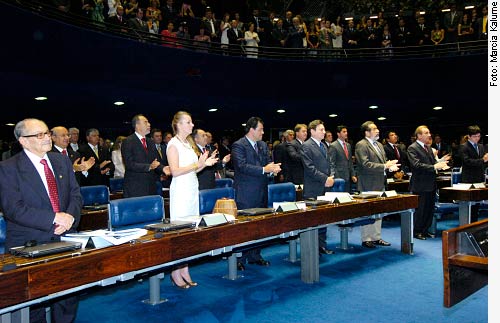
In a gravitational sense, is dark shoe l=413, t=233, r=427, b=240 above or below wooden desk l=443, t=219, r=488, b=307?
below

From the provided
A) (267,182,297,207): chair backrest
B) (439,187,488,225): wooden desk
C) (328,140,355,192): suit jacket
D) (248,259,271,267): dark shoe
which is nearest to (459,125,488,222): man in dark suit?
(439,187,488,225): wooden desk

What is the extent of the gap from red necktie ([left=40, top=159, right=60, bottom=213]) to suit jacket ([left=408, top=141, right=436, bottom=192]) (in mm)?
4432

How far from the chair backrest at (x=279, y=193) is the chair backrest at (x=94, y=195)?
1675mm

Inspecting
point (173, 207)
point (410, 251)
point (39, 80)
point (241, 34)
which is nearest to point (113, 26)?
point (39, 80)

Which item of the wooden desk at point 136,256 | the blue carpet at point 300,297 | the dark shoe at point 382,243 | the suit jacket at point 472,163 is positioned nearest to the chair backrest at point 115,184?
the blue carpet at point 300,297

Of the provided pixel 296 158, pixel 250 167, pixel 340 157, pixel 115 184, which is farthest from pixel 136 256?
pixel 296 158

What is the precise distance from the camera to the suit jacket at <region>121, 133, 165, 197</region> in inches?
191

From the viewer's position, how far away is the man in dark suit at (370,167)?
5.43 m

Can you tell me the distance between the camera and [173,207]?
3.69m

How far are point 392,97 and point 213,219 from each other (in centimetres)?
987

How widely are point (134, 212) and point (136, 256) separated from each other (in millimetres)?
1053

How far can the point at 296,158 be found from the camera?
6602 mm

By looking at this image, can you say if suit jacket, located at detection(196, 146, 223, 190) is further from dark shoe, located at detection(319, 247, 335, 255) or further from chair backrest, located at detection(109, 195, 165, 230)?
chair backrest, located at detection(109, 195, 165, 230)

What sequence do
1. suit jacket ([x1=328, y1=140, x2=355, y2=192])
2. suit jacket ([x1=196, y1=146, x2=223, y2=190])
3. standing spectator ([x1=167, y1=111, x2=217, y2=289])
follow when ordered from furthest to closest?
suit jacket ([x1=328, y1=140, x2=355, y2=192]), suit jacket ([x1=196, y1=146, x2=223, y2=190]), standing spectator ([x1=167, y1=111, x2=217, y2=289])
